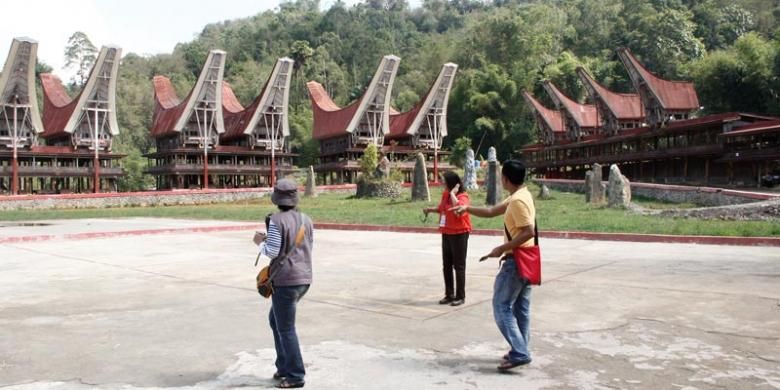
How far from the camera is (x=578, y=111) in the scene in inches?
2144

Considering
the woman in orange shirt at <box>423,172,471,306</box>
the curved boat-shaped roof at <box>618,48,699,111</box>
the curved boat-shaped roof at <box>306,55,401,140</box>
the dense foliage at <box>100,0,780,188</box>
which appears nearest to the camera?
the woman in orange shirt at <box>423,172,471,306</box>

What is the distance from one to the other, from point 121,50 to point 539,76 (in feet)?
138

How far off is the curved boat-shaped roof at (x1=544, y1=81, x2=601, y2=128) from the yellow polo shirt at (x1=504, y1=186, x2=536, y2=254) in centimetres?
5077

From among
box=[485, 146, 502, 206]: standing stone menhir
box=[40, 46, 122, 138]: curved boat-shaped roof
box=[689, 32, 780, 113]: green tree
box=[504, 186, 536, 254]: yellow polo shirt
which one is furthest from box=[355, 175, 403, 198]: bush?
box=[504, 186, 536, 254]: yellow polo shirt

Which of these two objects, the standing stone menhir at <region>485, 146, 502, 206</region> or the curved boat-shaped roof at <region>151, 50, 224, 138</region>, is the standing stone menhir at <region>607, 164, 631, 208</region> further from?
the curved boat-shaped roof at <region>151, 50, 224, 138</region>

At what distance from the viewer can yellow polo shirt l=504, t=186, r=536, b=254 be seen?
458 centimetres

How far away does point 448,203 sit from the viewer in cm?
676

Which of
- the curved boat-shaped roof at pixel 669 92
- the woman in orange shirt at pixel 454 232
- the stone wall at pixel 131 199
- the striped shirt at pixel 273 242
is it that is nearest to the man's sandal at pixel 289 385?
the striped shirt at pixel 273 242

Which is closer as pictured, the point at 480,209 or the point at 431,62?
the point at 480,209

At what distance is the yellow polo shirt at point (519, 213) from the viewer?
15.0ft

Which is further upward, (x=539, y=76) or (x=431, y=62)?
(x=431, y=62)

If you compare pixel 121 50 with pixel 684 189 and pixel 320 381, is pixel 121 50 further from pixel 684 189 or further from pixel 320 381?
pixel 320 381

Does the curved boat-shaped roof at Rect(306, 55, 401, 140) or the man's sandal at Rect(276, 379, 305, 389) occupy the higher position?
the curved boat-shaped roof at Rect(306, 55, 401, 140)

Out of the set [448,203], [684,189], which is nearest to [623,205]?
[684,189]
